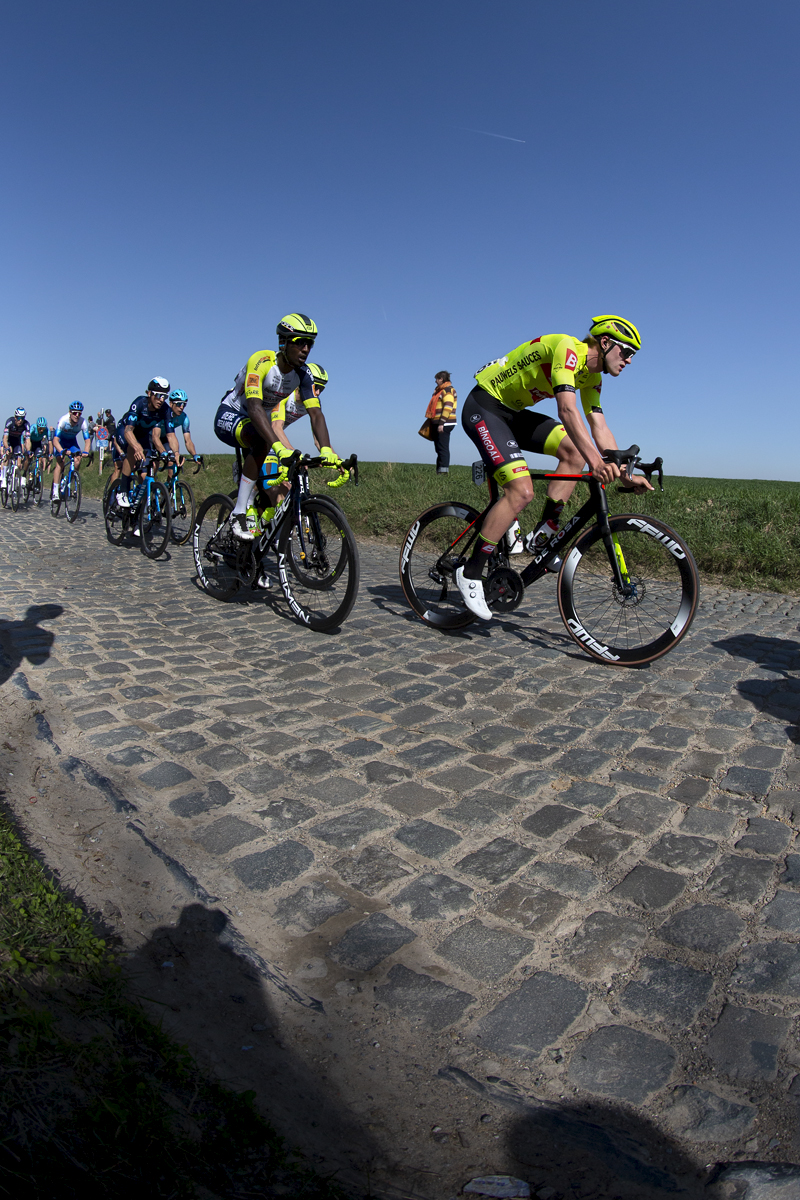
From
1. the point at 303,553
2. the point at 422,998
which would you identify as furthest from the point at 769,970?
the point at 303,553

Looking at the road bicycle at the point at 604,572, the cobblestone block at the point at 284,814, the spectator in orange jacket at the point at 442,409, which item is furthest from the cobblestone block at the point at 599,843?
the spectator in orange jacket at the point at 442,409

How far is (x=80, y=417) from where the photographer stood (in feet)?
55.0

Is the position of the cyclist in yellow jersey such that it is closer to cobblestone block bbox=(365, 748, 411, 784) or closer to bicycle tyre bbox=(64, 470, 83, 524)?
cobblestone block bbox=(365, 748, 411, 784)

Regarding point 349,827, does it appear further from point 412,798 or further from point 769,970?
point 769,970

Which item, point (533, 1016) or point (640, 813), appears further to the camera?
point (640, 813)

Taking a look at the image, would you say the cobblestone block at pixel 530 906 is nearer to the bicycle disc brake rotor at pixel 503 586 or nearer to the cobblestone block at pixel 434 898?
the cobblestone block at pixel 434 898

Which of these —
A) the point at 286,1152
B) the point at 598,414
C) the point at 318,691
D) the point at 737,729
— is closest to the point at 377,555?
Answer: the point at 598,414

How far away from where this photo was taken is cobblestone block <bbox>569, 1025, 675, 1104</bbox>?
1791 millimetres

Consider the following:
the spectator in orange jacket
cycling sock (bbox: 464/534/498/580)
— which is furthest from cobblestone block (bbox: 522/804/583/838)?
the spectator in orange jacket

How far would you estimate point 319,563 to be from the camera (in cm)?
612

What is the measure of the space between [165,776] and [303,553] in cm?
307

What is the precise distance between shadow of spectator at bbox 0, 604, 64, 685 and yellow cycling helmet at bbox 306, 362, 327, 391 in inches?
118

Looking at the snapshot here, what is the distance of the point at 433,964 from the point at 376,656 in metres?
3.33

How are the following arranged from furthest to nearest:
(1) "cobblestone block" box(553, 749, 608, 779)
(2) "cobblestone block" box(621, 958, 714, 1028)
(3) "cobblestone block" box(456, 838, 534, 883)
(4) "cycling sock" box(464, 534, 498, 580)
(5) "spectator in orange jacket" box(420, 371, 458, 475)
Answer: (5) "spectator in orange jacket" box(420, 371, 458, 475), (4) "cycling sock" box(464, 534, 498, 580), (1) "cobblestone block" box(553, 749, 608, 779), (3) "cobblestone block" box(456, 838, 534, 883), (2) "cobblestone block" box(621, 958, 714, 1028)
